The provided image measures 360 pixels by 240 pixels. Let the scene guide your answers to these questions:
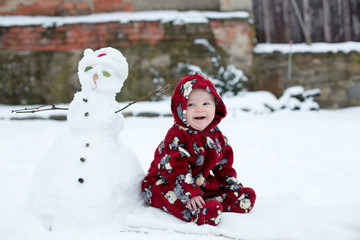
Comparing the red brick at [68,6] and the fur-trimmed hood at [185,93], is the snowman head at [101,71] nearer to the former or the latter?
the fur-trimmed hood at [185,93]

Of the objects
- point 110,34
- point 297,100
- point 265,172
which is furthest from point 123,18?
point 265,172

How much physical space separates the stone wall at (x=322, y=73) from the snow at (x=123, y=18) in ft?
2.66

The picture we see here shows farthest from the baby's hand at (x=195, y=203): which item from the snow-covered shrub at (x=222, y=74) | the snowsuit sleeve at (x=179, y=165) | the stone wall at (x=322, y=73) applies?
the stone wall at (x=322, y=73)

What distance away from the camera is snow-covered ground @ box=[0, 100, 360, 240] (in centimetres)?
155

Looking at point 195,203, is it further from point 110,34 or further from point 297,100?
point 110,34

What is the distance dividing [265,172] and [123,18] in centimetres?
319

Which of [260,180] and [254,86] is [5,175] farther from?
[254,86]

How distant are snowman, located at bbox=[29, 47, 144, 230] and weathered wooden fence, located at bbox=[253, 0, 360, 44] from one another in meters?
4.06


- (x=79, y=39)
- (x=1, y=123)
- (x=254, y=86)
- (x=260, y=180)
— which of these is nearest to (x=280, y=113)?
(x=254, y=86)

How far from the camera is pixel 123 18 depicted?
15.9 feet

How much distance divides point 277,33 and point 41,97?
12.0 feet

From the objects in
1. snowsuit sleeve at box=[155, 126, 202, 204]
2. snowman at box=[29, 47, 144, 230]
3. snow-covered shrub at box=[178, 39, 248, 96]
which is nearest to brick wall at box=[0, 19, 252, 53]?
snow-covered shrub at box=[178, 39, 248, 96]

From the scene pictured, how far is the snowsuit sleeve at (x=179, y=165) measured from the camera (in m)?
1.60

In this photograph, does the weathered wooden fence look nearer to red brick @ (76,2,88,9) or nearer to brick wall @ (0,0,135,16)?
brick wall @ (0,0,135,16)
